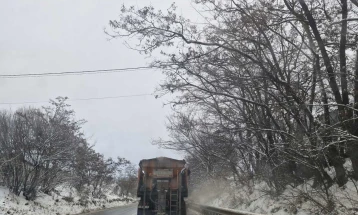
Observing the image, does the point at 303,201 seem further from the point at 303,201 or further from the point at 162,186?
the point at 162,186

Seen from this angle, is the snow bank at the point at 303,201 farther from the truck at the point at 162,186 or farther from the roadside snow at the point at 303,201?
the truck at the point at 162,186

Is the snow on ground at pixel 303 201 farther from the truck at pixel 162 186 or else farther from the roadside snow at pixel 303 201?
the truck at pixel 162 186

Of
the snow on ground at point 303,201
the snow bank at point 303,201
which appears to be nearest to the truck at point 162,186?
the snow bank at point 303,201

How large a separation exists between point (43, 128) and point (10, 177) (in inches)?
150

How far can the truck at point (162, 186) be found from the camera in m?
16.8

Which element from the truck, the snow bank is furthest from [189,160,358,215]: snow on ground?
the truck

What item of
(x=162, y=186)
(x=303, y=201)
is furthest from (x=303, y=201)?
(x=162, y=186)

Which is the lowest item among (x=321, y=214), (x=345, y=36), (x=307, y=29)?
(x=321, y=214)

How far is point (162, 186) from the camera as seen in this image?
1747 centimetres

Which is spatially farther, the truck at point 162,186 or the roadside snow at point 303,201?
the truck at point 162,186

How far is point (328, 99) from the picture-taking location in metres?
13.3

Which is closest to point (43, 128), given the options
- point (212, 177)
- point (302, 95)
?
point (212, 177)

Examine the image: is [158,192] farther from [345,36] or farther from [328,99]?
[345,36]

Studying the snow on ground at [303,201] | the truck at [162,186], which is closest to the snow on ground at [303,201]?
the snow on ground at [303,201]
